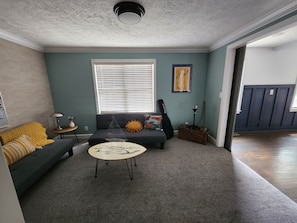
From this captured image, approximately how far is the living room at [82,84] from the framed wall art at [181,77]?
0.35 ft

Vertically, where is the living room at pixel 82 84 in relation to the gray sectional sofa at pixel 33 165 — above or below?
above

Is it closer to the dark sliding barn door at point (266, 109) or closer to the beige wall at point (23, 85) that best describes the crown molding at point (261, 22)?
the dark sliding barn door at point (266, 109)

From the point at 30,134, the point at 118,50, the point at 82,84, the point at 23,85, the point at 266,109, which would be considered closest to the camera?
the point at 30,134

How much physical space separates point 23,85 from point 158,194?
3.16 metres

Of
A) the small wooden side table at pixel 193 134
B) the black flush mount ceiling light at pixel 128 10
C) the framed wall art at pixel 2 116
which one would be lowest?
the small wooden side table at pixel 193 134

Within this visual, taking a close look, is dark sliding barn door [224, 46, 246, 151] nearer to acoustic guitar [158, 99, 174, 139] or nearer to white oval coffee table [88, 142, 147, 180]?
acoustic guitar [158, 99, 174, 139]

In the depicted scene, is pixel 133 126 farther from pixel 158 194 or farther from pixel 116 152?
pixel 158 194

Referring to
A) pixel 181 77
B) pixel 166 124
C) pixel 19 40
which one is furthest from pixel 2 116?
pixel 181 77

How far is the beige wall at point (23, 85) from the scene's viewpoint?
212 cm

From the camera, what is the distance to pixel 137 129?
288 centimetres

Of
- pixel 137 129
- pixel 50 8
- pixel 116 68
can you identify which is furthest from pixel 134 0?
pixel 137 129

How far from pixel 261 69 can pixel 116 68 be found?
3.96 meters

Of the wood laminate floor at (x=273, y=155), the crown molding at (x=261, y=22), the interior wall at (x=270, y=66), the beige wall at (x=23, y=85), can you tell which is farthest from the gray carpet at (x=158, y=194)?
the interior wall at (x=270, y=66)

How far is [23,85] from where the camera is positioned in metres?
2.41
